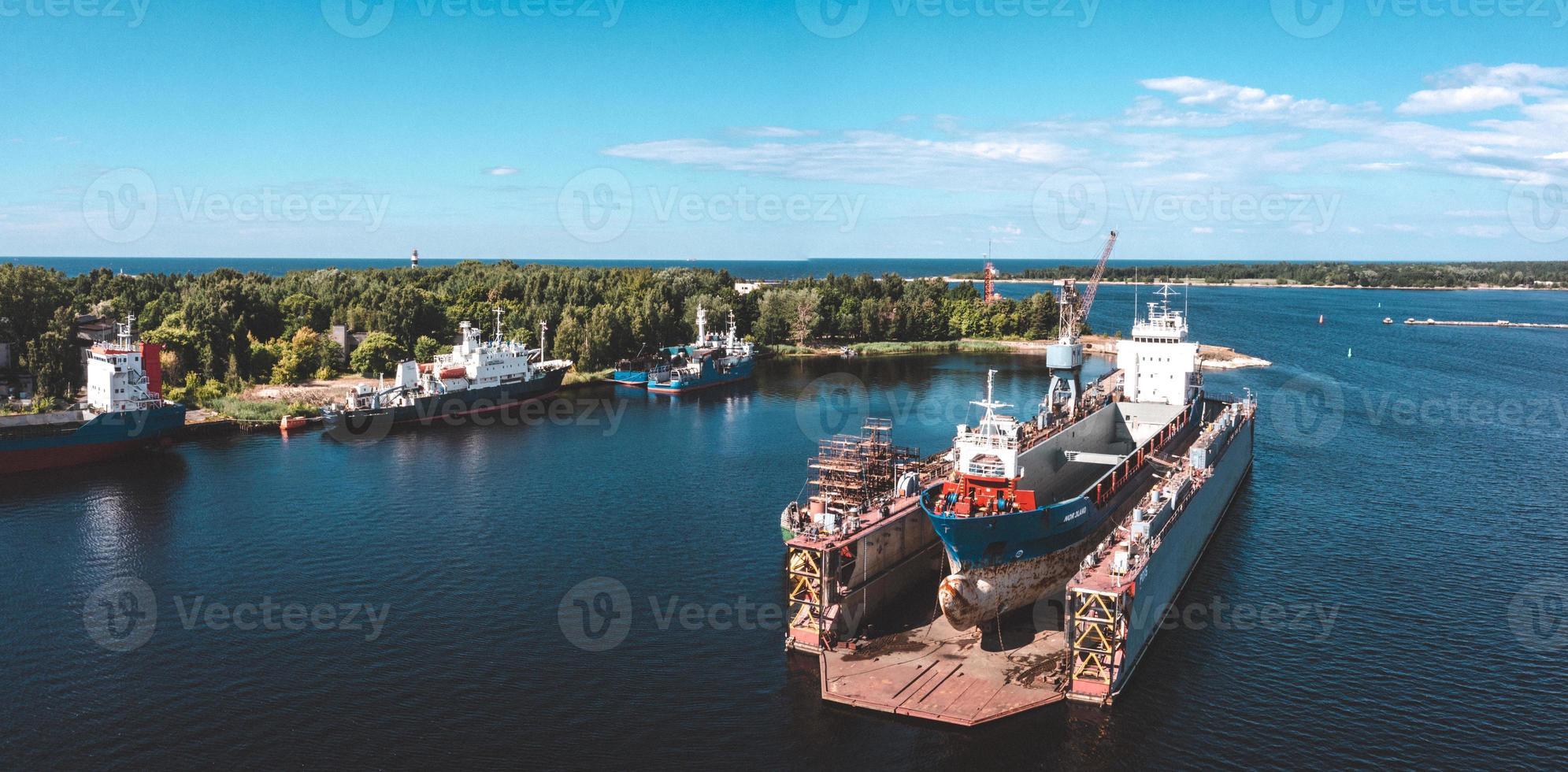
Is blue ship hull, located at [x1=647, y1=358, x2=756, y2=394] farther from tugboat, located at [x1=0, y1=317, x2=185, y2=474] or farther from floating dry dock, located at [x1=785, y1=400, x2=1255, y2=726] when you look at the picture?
floating dry dock, located at [x1=785, y1=400, x2=1255, y2=726]

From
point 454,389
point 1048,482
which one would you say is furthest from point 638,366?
point 1048,482

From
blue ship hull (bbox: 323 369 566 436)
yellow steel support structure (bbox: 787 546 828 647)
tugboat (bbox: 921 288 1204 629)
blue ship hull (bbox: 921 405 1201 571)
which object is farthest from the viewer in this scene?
blue ship hull (bbox: 323 369 566 436)

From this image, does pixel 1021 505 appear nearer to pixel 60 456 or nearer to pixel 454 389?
pixel 454 389

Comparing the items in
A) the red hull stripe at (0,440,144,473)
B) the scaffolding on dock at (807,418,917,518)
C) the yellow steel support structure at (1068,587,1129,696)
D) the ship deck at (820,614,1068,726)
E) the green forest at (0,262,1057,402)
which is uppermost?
the green forest at (0,262,1057,402)

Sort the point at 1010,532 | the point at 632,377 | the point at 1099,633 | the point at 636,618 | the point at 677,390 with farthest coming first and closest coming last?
the point at 632,377
the point at 677,390
the point at 636,618
the point at 1010,532
the point at 1099,633

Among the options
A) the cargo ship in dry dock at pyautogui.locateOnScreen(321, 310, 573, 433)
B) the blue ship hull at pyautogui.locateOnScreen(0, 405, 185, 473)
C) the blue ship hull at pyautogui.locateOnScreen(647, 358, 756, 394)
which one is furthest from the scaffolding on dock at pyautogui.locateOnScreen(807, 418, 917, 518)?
the blue ship hull at pyautogui.locateOnScreen(647, 358, 756, 394)

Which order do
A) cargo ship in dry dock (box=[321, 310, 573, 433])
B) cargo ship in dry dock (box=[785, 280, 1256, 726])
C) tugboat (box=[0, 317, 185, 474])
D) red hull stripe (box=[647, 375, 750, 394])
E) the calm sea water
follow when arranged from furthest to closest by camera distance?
red hull stripe (box=[647, 375, 750, 394]) → cargo ship in dry dock (box=[321, 310, 573, 433]) → tugboat (box=[0, 317, 185, 474]) → cargo ship in dry dock (box=[785, 280, 1256, 726]) → the calm sea water

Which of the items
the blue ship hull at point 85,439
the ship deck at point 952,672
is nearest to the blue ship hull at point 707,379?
the blue ship hull at point 85,439
